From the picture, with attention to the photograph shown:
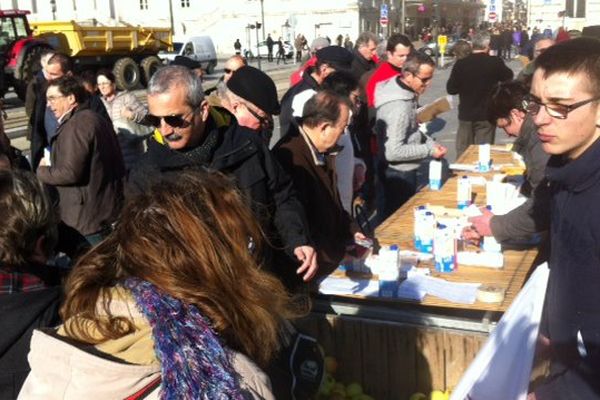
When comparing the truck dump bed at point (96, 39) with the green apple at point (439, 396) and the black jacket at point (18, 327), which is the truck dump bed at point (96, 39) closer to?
the green apple at point (439, 396)

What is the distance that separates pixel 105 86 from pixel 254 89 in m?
3.34

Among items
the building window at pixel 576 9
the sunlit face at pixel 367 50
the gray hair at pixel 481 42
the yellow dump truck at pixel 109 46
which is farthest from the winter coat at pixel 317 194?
the building window at pixel 576 9

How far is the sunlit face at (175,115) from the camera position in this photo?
2.93 metres

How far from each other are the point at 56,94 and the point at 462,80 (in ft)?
16.6

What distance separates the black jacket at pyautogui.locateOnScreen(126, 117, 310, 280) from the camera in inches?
116

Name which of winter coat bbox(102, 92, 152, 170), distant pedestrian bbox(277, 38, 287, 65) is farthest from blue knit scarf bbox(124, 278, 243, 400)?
distant pedestrian bbox(277, 38, 287, 65)

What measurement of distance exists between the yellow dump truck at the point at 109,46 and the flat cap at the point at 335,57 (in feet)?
52.7

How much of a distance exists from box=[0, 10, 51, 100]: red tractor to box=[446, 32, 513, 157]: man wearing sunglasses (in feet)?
38.4

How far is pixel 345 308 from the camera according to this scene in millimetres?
3043

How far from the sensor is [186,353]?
1413mm

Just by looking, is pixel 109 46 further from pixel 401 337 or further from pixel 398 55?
pixel 401 337

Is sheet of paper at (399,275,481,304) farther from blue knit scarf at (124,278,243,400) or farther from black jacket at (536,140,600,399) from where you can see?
blue knit scarf at (124,278,243,400)

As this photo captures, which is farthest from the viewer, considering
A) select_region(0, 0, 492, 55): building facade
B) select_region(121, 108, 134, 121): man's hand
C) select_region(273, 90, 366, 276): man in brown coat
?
select_region(0, 0, 492, 55): building facade

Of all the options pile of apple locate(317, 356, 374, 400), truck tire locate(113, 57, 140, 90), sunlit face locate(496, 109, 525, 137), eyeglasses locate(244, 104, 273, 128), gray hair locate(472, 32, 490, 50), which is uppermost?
gray hair locate(472, 32, 490, 50)
